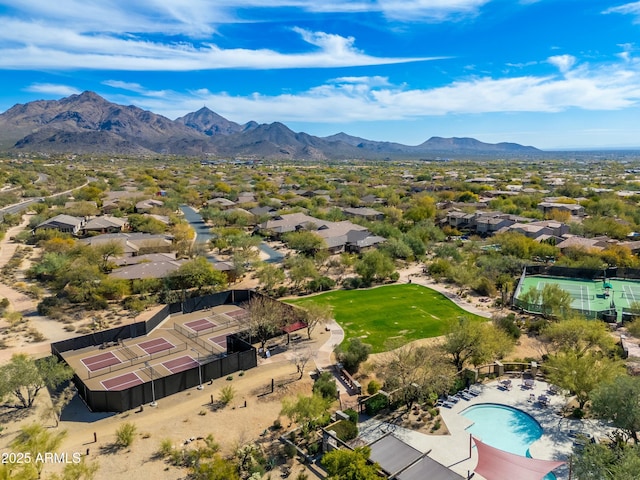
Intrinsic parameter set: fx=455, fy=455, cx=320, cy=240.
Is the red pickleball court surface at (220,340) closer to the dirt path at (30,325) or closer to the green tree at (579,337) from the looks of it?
the dirt path at (30,325)

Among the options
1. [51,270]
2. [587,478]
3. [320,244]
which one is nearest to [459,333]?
[587,478]

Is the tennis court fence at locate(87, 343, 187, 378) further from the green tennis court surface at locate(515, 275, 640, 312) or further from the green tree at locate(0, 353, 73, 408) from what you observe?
the green tennis court surface at locate(515, 275, 640, 312)

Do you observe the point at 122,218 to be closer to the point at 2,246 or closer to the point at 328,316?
the point at 2,246

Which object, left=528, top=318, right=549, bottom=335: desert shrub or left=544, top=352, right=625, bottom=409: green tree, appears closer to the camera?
left=544, top=352, right=625, bottom=409: green tree

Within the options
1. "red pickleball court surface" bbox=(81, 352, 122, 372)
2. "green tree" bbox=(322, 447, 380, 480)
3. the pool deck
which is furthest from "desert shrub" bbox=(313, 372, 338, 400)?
"red pickleball court surface" bbox=(81, 352, 122, 372)

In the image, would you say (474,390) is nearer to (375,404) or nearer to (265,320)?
(375,404)
